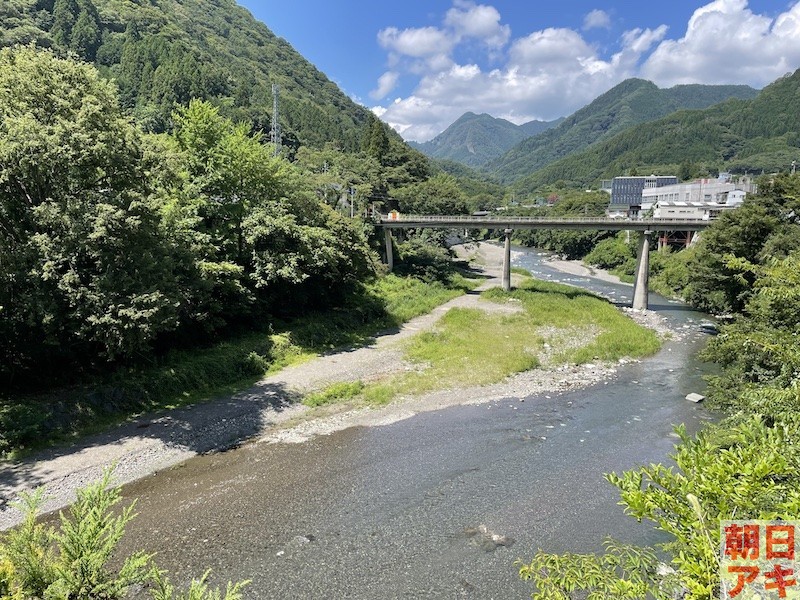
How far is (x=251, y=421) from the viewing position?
61.6ft

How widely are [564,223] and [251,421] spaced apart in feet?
118

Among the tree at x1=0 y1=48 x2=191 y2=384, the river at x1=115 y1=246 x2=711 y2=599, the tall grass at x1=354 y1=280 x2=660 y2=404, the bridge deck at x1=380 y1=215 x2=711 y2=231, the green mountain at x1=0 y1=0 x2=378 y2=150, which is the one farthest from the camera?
the green mountain at x1=0 y1=0 x2=378 y2=150

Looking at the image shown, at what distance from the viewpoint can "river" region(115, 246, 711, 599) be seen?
11.0 m

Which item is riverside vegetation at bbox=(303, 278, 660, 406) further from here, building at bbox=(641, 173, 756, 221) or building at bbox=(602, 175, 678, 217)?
building at bbox=(602, 175, 678, 217)

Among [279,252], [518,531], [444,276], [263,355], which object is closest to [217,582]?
[518,531]

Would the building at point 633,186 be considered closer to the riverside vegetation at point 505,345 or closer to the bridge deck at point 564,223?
the bridge deck at point 564,223

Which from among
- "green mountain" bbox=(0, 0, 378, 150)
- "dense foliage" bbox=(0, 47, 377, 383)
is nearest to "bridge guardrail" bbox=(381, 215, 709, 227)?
"dense foliage" bbox=(0, 47, 377, 383)

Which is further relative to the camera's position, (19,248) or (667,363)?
(667,363)

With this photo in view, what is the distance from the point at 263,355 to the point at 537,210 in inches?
4331

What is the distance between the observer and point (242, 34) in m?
197

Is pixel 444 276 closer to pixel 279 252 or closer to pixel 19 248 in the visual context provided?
pixel 279 252

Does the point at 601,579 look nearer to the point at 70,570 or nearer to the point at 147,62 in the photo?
the point at 70,570

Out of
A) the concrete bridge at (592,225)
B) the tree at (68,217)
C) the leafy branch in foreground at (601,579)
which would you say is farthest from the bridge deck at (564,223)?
the leafy branch in foreground at (601,579)

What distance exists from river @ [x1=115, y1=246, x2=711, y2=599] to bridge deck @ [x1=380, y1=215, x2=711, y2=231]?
26.4 metres
